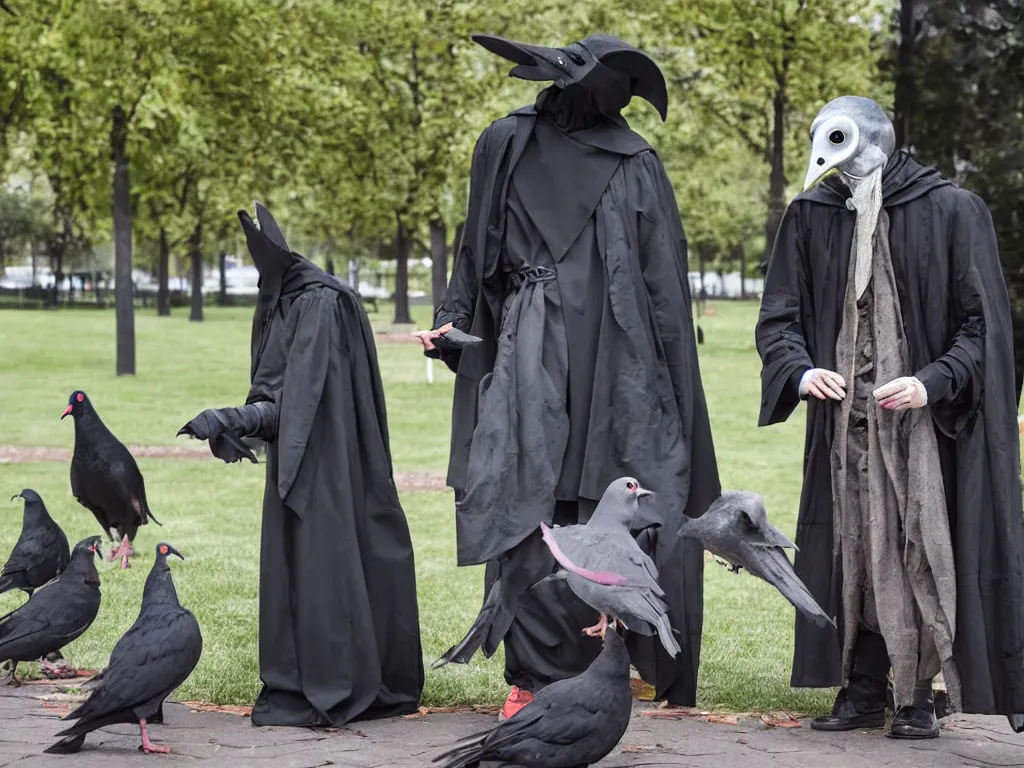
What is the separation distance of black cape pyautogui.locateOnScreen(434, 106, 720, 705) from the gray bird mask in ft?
2.03

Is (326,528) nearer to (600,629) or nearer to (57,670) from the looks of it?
(600,629)

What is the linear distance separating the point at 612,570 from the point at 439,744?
1.22 m

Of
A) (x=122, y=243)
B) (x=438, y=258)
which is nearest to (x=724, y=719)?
(x=122, y=243)

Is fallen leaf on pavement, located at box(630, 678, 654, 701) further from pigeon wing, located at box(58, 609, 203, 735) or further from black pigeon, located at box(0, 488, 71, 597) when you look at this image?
black pigeon, located at box(0, 488, 71, 597)

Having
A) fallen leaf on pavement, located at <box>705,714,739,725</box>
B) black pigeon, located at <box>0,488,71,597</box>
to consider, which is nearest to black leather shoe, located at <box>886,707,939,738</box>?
fallen leaf on pavement, located at <box>705,714,739,725</box>

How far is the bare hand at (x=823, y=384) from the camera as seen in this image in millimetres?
5539

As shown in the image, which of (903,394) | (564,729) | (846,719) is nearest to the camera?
(564,729)

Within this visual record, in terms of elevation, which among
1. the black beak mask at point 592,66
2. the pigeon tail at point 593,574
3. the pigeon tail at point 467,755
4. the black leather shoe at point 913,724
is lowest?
the black leather shoe at point 913,724

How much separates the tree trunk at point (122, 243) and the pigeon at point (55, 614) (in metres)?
18.9

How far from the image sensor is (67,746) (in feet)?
17.5

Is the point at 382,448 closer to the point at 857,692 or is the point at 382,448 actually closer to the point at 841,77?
the point at 857,692

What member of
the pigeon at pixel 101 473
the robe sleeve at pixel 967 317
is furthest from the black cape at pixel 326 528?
the pigeon at pixel 101 473

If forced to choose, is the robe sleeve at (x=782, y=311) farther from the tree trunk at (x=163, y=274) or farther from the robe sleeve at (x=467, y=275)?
the tree trunk at (x=163, y=274)

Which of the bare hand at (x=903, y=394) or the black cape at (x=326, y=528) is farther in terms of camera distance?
the black cape at (x=326, y=528)
